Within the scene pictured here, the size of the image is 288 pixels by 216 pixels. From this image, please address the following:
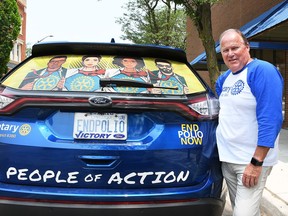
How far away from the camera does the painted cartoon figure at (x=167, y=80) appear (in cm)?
244

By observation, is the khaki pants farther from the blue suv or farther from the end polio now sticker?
the end polio now sticker

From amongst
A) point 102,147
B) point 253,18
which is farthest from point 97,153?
point 253,18

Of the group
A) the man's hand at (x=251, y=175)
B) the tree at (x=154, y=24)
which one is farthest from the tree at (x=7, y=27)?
the man's hand at (x=251, y=175)

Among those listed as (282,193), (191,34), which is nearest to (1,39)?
(191,34)

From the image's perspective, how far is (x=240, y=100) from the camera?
251 cm

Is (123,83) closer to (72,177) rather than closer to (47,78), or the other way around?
(47,78)

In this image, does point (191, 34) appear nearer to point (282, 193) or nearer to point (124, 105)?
point (282, 193)

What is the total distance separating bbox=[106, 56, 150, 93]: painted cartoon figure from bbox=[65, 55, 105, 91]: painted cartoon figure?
9cm

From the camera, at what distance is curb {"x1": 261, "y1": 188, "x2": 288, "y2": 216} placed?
12.9 ft

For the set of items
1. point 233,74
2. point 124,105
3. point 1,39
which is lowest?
point 1,39

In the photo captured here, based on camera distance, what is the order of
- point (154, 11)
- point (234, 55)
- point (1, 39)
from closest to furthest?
point (234, 55) → point (1, 39) → point (154, 11)

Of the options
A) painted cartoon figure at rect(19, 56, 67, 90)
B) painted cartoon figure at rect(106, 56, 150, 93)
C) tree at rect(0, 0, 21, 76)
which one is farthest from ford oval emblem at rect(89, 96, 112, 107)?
tree at rect(0, 0, 21, 76)

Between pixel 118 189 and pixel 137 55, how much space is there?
1015 millimetres

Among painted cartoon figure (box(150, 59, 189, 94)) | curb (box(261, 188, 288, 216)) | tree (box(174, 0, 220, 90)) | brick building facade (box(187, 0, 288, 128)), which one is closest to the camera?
painted cartoon figure (box(150, 59, 189, 94))
